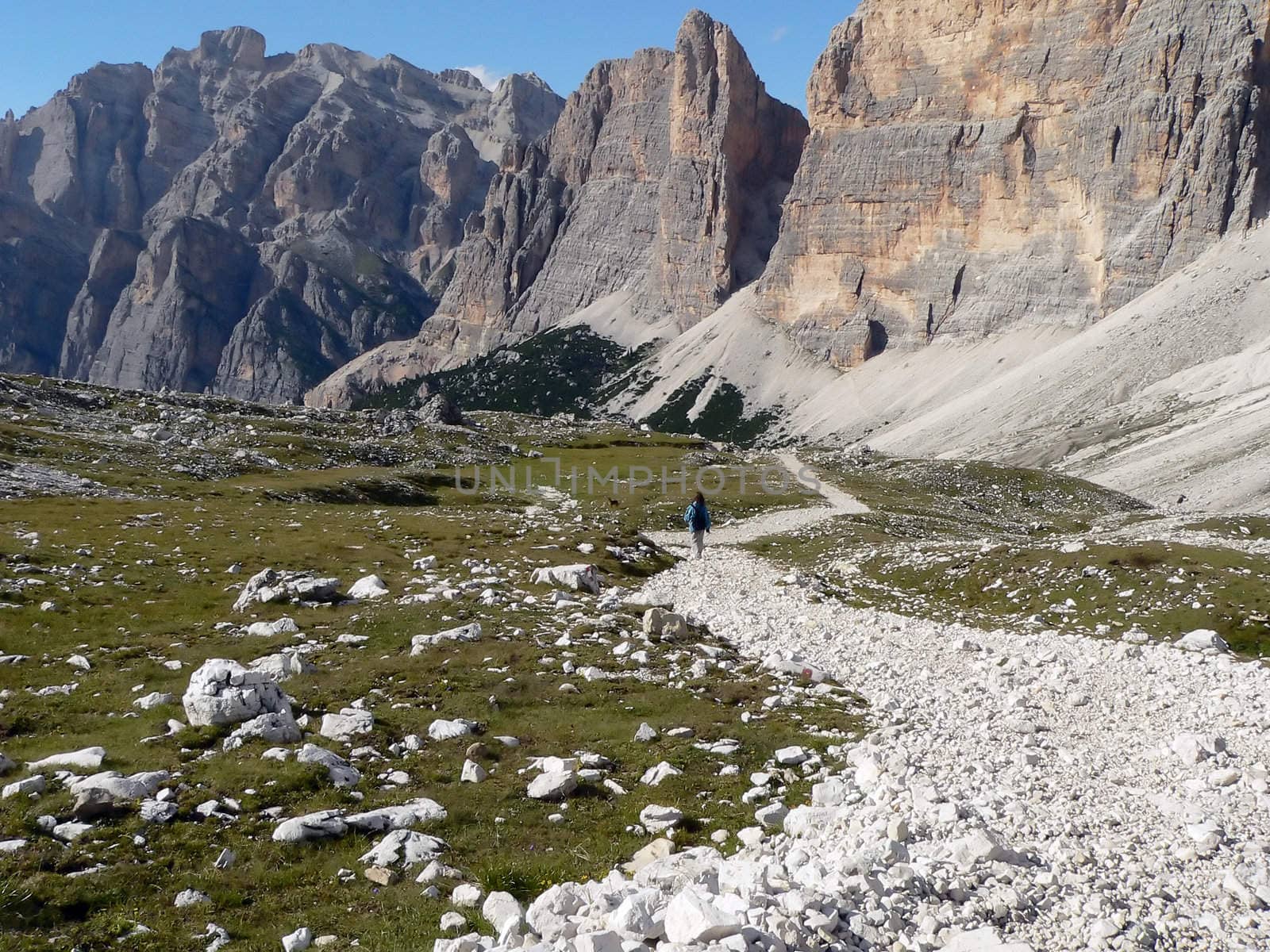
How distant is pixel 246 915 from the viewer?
32.6ft

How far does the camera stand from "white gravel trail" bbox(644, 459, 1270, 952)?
10.2 metres

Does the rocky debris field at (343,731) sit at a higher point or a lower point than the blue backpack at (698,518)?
lower

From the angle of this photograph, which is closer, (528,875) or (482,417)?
(528,875)

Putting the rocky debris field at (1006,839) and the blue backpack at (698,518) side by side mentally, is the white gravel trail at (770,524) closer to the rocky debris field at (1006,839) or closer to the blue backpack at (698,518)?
the blue backpack at (698,518)

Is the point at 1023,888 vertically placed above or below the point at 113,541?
above

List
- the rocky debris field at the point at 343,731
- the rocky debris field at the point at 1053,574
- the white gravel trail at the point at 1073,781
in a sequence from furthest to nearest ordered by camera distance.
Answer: the rocky debris field at the point at 1053,574 < the rocky debris field at the point at 343,731 < the white gravel trail at the point at 1073,781

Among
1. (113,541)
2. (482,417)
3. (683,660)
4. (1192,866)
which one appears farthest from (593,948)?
(482,417)

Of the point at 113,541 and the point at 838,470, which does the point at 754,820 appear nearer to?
the point at 113,541

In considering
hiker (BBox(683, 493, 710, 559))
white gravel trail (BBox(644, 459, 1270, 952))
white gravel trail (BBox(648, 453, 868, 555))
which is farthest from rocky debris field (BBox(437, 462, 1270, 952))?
white gravel trail (BBox(648, 453, 868, 555))

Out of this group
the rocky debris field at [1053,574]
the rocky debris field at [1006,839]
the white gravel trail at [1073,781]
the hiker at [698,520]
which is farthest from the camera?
the hiker at [698,520]

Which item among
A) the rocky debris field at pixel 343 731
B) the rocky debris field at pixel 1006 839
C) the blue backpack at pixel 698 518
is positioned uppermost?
the blue backpack at pixel 698 518

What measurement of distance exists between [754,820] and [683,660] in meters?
8.69

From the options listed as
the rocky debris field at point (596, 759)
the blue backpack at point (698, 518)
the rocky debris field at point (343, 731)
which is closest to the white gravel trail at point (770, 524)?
the blue backpack at point (698, 518)

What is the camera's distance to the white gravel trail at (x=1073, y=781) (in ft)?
33.4
